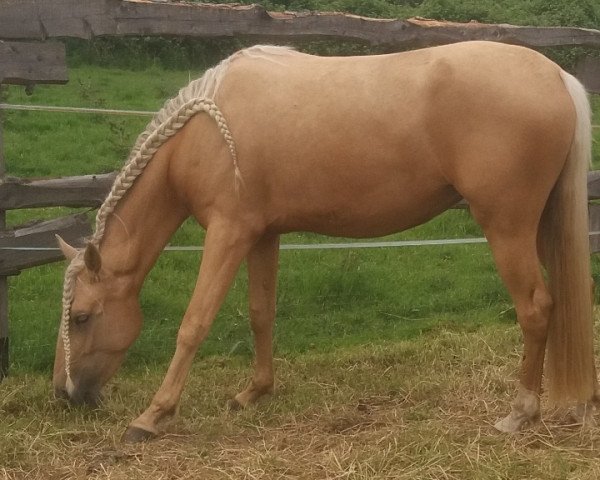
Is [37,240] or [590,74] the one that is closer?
[37,240]

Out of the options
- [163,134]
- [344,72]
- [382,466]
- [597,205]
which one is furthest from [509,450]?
[597,205]

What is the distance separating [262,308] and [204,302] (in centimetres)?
63

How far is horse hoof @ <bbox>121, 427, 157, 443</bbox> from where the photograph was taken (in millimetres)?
3810

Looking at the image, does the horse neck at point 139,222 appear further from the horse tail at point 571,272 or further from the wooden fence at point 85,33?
the horse tail at point 571,272

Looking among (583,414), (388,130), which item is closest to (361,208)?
(388,130)

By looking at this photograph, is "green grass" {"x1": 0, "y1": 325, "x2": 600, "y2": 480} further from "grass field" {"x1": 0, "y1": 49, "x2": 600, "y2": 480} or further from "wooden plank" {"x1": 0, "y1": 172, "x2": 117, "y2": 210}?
"wooden plank" {"x1": 0, "y1": 172, "x2": 117, "y2": 210}

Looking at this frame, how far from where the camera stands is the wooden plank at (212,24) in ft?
15.1

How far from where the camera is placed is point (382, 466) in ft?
11.1

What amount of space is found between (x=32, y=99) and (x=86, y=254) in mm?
6584

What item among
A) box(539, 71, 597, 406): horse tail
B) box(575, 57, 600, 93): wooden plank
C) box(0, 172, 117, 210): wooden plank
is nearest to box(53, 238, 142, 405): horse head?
box(0, 172, 117, 210): wooden plank

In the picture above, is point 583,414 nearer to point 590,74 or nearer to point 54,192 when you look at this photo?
point 590,74

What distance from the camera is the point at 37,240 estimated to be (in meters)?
4.92

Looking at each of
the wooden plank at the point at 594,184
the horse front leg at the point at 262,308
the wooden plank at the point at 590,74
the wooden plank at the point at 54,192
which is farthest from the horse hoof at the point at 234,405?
the wooden plank at the point at 590,74

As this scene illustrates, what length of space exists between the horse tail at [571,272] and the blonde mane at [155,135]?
4.59ft
